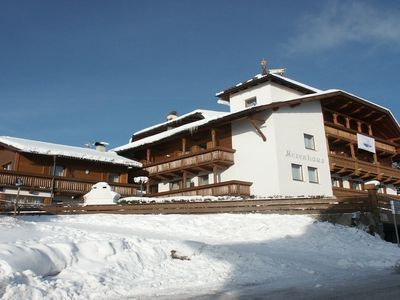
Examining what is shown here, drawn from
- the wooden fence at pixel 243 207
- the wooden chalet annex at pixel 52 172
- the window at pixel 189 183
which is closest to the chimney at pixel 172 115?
the wooden chalet annex at pixel 52 172

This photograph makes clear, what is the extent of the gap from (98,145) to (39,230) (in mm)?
28812

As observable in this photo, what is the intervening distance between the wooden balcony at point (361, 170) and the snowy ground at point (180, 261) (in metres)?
14.4

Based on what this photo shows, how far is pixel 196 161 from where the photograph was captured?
30.8m

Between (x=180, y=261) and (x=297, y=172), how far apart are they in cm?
1953

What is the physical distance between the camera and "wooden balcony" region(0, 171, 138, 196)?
94.1ft

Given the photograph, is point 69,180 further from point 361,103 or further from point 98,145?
point 361,103

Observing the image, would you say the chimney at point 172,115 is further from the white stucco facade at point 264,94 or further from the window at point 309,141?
the window at point 309,141

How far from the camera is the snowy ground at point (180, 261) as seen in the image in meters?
8.10

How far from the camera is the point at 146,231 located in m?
16.7

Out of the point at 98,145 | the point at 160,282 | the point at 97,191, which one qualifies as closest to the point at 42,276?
the point at 160,282

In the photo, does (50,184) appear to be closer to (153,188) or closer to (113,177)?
(113,177)

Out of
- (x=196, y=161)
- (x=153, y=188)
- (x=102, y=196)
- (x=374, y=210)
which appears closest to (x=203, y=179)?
(x=196, y=161)

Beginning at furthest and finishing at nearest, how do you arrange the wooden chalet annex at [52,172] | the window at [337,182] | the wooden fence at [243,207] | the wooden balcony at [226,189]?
the window at [337,182] → the wooden chalet annex at [52,172] → the wooden balcony at [226,189] → the wooden fence at [243,207]

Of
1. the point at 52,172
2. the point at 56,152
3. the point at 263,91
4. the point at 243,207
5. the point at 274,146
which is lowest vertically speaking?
the point at 243,207
